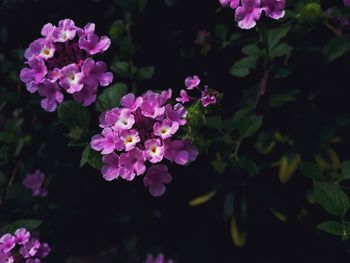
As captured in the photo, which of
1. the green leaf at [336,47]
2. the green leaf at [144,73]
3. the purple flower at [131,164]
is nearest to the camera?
the purple flower at [131,164]

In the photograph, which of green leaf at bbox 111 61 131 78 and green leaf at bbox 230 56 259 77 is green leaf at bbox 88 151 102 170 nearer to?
green leaf at bbox 111 61 131 78

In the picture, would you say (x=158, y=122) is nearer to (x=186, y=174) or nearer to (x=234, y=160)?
(x=234, y=160)

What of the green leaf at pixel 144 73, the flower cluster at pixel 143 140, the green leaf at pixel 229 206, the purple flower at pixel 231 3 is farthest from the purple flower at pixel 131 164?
the green leaf at pixel 229 206

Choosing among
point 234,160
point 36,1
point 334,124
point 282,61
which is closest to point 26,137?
point 36,1

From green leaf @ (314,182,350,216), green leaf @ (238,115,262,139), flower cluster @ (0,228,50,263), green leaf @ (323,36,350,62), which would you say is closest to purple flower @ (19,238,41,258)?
flower cluster @ (0,228,50,263)

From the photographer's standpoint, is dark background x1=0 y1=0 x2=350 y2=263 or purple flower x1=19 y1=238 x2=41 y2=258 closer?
purple flower x1=19 y1=238 x2=41 y2=258

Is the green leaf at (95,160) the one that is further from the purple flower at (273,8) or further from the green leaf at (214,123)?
the purple flower at (273,8)
